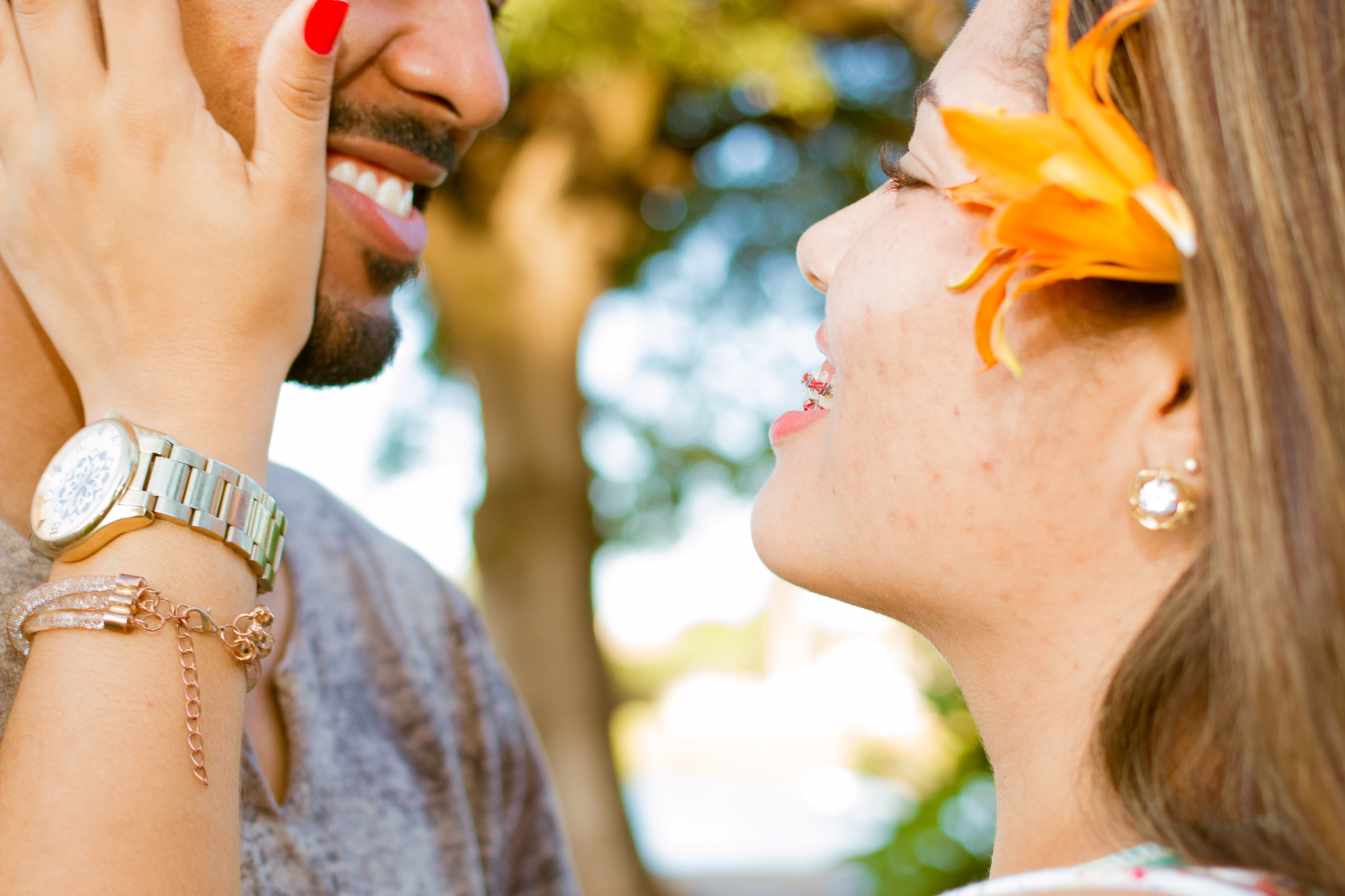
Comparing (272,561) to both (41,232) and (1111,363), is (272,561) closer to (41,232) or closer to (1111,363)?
(41,232)

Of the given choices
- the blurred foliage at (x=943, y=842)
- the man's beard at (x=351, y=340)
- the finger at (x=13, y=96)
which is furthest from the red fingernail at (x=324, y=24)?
the blurred foliage at (x=943, y=842)

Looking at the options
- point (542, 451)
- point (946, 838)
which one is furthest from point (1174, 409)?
point (542, 451)

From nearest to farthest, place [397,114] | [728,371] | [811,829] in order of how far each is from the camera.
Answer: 1. [397,114]
2. [728,371]
3. [811,829]

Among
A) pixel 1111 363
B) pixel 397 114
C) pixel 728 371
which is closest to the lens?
pixel 1111 363

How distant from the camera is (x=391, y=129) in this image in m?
2.07

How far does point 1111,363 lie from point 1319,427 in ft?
1.01

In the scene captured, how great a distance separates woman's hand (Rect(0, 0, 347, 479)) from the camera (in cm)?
149

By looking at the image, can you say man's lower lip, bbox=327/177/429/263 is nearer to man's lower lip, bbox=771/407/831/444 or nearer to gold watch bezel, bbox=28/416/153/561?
gold watch bezel, bbox=28/416/153/561

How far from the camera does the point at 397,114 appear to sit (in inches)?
82.0

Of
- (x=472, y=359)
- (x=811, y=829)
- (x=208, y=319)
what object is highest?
(x=472, y=359)

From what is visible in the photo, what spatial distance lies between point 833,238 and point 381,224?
92 centimetres

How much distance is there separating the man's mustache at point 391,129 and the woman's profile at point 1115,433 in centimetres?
95

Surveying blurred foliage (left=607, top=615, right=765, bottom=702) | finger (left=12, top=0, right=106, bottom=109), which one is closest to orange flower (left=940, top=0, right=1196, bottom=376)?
finger (left=12, top=0, right=106, bottom=109)

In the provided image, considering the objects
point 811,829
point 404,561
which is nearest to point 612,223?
point 404,561
